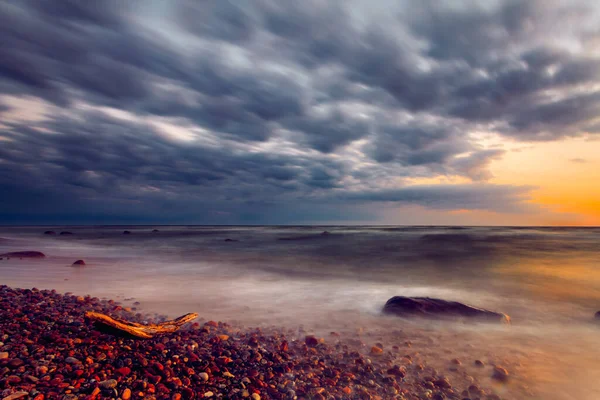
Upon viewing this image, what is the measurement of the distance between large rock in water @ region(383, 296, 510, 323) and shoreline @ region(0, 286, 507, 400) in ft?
6.39

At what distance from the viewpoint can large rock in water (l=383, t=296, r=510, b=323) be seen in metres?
6.90

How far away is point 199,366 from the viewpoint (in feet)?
12.7

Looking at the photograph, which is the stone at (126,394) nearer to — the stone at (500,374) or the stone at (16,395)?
the stone at (16,395)

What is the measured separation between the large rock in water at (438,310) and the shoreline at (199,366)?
1946 millimetres

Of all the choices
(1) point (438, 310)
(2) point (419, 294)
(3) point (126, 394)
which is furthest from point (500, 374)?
(2) point (419, 294)

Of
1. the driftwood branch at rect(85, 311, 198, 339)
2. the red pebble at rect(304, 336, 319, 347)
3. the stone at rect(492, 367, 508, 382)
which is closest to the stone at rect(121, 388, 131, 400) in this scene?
the driftwood branch at rect(85, 311, 198, 339)

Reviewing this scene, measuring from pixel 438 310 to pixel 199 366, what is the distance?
5.37 meters

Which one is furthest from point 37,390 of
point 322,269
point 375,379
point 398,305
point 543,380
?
point 322,269

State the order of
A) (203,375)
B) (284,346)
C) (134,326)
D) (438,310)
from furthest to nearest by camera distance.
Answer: (438,310)
(284,346)
(134,326)
(203,375)

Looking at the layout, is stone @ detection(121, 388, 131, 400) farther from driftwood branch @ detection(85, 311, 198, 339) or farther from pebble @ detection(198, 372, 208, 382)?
driftwood branch @ detection(85, 311, 198, 339)

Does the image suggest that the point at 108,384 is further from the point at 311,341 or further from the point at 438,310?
the point at 438,310

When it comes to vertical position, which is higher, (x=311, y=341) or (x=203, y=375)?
(x=203, y=375)

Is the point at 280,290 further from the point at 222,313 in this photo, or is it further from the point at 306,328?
the point at 306,328

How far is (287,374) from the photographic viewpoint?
157 inches
